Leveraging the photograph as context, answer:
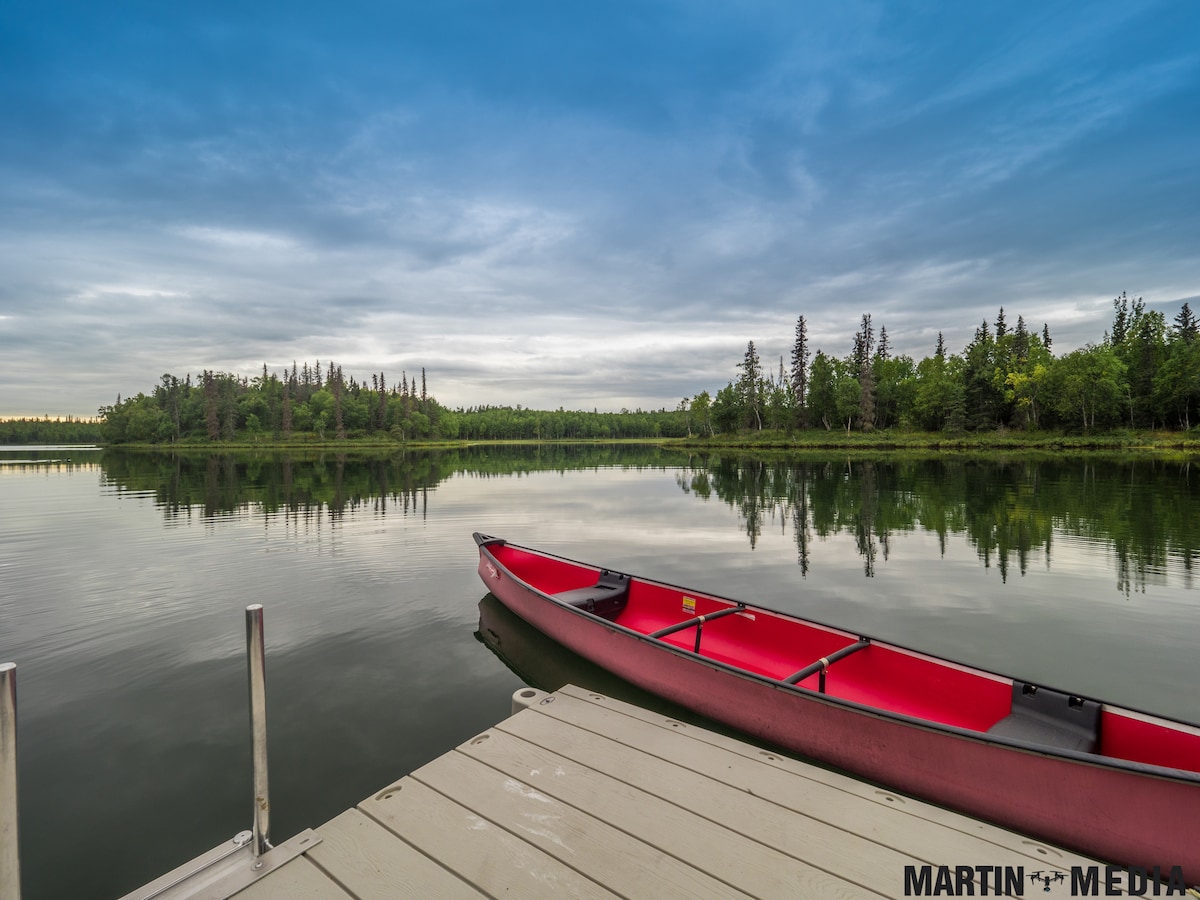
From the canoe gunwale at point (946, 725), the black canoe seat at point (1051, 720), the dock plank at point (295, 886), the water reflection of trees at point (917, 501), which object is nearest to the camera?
the dock plank at point (295, 886)

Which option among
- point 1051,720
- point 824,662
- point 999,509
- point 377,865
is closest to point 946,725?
point 1051,720

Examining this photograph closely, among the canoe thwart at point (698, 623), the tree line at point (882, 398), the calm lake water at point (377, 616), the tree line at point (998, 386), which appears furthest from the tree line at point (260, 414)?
the canoe thwart at point (698, 623)

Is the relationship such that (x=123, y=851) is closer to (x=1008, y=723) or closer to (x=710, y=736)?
(x=710, y=736)

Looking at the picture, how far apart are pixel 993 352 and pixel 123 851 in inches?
4038

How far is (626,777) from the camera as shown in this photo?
4.82 metres

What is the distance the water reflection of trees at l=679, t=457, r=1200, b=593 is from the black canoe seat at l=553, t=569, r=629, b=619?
7.13m

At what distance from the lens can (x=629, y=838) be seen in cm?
404

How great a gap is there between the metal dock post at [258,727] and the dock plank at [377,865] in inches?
14.9

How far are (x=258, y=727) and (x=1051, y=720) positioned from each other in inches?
279

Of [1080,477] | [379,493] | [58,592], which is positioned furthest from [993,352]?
[58,592]

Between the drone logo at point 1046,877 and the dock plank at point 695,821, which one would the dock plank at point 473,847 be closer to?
the dock plank at point 695,821

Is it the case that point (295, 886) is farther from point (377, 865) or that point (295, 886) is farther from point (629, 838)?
point (629, 838)

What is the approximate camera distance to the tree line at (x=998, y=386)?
69.3 meters

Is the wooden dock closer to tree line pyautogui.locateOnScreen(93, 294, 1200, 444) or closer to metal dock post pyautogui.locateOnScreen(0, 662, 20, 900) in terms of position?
metal dock post pyautogui.locateOnScreen(0, 662, 20, 900)
